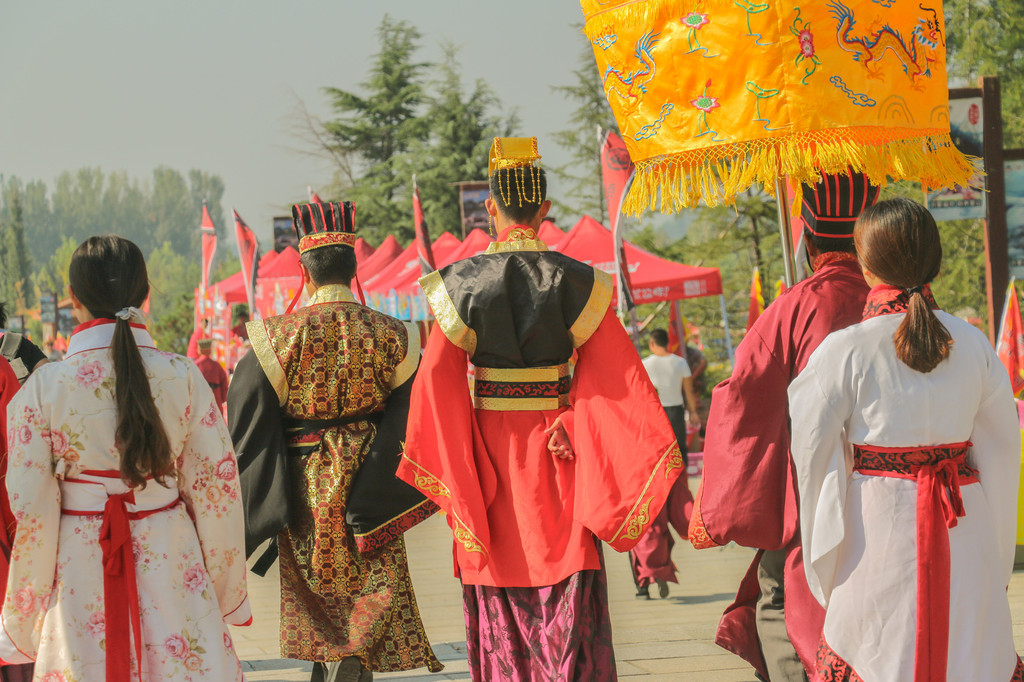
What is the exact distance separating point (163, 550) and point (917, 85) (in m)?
2.42

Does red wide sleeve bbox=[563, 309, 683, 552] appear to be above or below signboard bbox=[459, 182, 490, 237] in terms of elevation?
below

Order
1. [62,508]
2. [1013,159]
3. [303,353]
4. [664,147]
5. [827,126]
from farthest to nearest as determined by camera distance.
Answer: [1013,159] → [303,353] → [664,147] → [827,126] → [62,508]

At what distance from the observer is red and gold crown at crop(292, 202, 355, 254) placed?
13.3 ft

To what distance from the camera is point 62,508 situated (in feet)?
8.57

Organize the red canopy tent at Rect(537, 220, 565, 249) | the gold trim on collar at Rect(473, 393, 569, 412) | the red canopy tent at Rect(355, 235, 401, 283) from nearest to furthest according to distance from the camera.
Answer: the gold trim on collar at Rect(473, 393, 569, 412) → the red canopy tent at Rect(537, 220, 565, 249) → the red canopy tent at Rect(355, 235, 401, 283)

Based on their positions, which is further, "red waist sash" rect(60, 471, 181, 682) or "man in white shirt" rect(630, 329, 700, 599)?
"man in white shirt" rect(630, 329, 700, 599)

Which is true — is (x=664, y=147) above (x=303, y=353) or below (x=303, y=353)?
above

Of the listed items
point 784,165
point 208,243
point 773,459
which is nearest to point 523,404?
point 773,459

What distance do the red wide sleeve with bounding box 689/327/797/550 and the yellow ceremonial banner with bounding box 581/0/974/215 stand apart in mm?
506

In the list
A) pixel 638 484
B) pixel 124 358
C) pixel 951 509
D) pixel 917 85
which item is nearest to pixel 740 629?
pixel 638 484

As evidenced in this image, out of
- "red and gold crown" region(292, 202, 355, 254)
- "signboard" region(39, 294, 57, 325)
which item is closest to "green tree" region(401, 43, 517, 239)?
"signboard" region(39, 294, 57, 325)

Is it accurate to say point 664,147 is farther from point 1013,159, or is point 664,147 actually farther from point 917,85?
point 1013,159

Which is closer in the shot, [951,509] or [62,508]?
[951,509]

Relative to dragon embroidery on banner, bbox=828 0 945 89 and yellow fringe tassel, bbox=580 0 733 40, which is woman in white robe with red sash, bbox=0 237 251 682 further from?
dragon embroidery on banner, bbox=828 0 945 89
